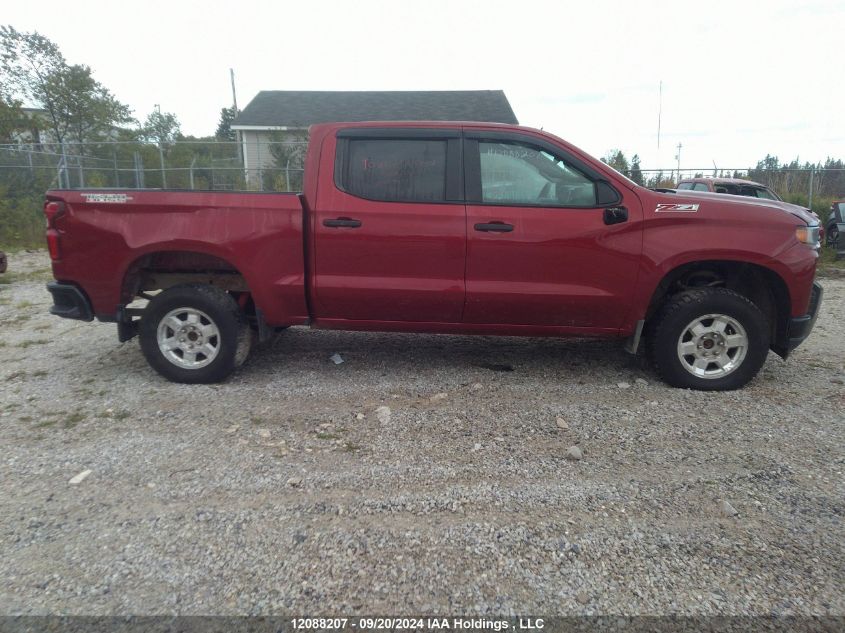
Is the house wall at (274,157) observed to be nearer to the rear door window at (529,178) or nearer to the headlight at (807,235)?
the rear door window at (529,178)

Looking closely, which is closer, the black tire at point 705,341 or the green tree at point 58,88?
the black tire at point 705,341

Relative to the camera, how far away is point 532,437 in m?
3.68

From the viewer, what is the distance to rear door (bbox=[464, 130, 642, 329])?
169 inches

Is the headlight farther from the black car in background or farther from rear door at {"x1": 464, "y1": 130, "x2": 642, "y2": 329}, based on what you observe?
the black car in background

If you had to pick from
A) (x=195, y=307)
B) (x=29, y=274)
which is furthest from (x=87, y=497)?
(x=29, y=274)

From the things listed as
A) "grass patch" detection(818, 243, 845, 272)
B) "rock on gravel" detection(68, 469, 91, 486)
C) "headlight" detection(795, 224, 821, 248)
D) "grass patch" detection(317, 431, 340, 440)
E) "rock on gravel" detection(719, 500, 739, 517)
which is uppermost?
"headlight" detection(795, 224, 821, 248)

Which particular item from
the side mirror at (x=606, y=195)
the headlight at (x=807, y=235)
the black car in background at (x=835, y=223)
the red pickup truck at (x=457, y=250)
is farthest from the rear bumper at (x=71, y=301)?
the black car in background at (x=835, y=223)

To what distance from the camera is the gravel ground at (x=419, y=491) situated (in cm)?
232

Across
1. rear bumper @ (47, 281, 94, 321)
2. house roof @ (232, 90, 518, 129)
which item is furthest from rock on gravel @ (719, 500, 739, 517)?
house roof @ (232, 90, 518, 129)

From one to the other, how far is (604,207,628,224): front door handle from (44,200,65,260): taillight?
13.1 feet

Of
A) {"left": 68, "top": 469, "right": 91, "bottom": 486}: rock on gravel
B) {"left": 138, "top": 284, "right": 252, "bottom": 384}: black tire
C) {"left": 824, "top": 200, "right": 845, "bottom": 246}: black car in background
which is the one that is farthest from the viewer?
{"left": 824, "top": 200, "right": 845, "bottom": 246}: black car in background

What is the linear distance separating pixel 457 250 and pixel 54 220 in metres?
3.00

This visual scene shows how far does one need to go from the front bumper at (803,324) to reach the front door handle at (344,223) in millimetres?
3275

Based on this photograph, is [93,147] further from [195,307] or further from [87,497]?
[87,497]
